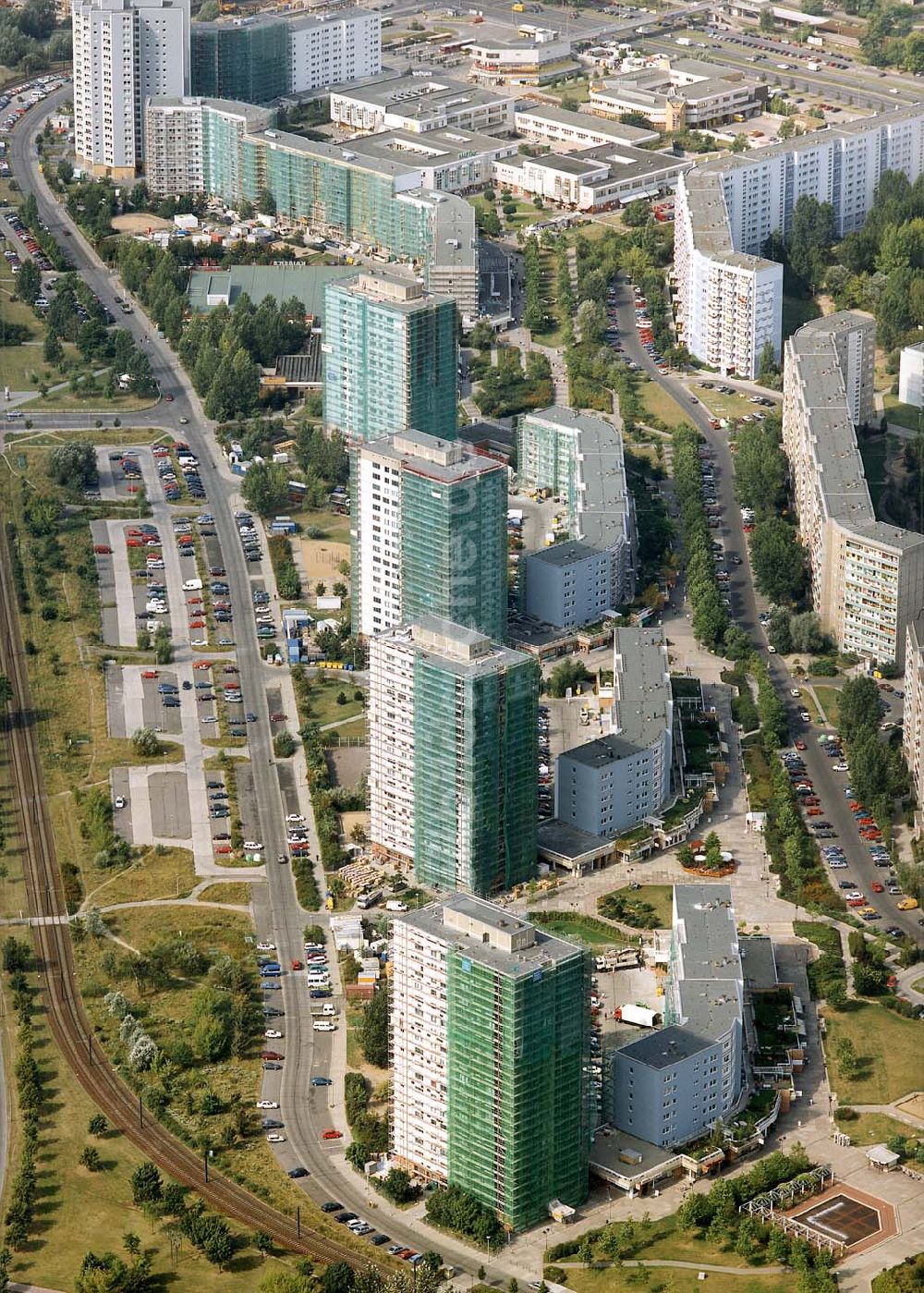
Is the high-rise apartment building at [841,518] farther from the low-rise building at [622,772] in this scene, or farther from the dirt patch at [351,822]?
the dirt patch at [351,822]

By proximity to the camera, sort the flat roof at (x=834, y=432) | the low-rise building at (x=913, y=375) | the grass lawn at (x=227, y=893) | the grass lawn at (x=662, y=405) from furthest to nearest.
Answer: the low-rise building at (x=913, y=375)
the grass lawn at (x=662, y=405)
the flat roof at (x=834, y=432)
the grass lawn at (x=227, y=893)

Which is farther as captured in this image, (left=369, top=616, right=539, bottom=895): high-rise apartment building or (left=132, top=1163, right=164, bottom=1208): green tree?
(left=369, top=616, right=539, bottom=895): high-rise apartment building

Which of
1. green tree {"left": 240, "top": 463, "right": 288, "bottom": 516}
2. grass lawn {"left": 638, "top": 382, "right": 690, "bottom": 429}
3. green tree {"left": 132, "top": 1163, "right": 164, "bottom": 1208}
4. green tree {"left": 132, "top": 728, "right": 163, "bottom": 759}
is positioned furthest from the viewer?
grass lawn {"left": 638, "top": 382, "right": 690, "bottom": 429}

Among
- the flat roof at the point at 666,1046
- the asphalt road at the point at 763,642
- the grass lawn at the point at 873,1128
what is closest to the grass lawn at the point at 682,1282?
the flat roof at the point at 666,1046

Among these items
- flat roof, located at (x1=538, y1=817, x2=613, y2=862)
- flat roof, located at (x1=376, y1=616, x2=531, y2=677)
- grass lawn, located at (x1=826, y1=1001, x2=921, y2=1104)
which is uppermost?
flat roof, located at (x1=376, y1=616, x2=531, y2=677)

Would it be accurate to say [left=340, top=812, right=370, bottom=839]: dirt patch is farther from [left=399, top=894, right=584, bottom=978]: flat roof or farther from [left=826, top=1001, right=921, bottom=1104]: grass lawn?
[left=826, top=1001, right=921, bottom=1104]: grass lawn

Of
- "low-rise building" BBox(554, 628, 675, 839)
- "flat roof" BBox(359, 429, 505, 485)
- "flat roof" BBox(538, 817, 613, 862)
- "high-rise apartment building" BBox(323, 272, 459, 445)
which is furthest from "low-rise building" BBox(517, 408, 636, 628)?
"flat roof" BBox(538, 817, 613, 862)
